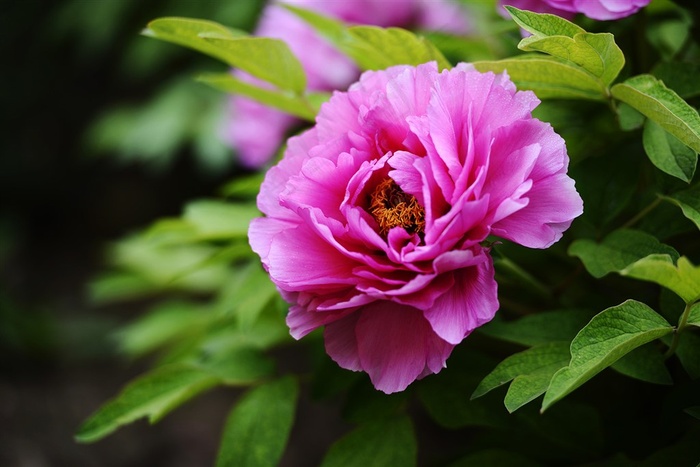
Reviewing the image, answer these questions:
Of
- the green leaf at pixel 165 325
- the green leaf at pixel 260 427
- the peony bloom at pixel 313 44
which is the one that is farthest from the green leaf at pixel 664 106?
the green leaf at pixel 165 325

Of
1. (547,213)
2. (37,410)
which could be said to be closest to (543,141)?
(547,213)

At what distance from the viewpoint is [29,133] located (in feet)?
8.31

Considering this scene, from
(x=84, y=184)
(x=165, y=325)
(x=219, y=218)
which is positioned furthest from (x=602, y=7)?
(x=84, y=184)

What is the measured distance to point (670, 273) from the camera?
37 centimetres

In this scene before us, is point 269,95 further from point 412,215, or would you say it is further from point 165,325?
point 165,325

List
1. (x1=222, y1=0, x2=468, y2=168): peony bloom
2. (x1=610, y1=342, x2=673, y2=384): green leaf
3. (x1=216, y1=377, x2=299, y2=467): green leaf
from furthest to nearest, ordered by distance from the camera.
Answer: (x1=222, y1=0, x2=468, y2=168): peony bloom → (x1=216, y1=377, x2=299, y2=467): green leaf → (x1=610, y1=342, x2=673, y2=384): green leaf

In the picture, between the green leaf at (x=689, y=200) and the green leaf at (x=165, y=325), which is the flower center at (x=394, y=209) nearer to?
the green leaf at (x=689, y=200)

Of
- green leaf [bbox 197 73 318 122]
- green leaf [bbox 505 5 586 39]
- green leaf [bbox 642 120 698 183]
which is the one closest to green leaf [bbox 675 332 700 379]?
green leaf [bbox 642 120 698 183]

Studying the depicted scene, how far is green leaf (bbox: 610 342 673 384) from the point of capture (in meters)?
0.45

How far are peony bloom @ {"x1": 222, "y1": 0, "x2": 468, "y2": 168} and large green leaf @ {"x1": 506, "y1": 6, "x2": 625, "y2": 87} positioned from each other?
466 millimetres

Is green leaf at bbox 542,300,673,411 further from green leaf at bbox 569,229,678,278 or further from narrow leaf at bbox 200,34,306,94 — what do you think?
narrow leaf at bbox 200,34,306,94

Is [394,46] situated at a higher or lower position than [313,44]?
higher

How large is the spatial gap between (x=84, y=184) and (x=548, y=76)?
2374 millimetres

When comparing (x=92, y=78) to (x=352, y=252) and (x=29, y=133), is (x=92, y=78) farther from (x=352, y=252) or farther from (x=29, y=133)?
(x=352, y=252)
